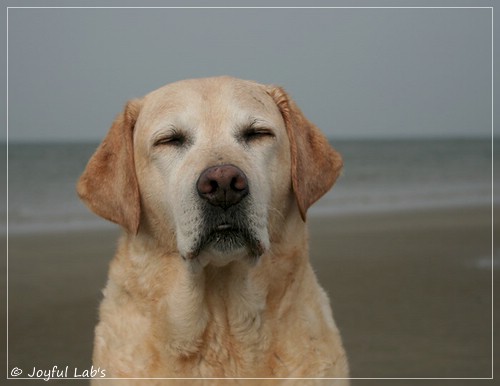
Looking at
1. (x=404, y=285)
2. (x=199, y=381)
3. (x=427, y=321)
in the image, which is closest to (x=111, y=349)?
(x=199, y=381)

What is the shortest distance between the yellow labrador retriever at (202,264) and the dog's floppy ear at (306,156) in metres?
0.01

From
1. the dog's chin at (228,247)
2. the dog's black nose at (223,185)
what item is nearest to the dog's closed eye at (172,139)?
the dog's black nose at (223,185)

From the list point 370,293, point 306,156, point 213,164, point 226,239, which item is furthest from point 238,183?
point 370,293

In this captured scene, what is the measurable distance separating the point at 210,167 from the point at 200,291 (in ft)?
→ 2.43

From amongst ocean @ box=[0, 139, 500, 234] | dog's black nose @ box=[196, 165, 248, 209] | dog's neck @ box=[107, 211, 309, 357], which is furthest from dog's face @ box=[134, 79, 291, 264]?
ocean @ box=[0, 139, 500, 234]

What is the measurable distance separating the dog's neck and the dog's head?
0.12 meters

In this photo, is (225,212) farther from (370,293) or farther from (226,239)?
(370,293)

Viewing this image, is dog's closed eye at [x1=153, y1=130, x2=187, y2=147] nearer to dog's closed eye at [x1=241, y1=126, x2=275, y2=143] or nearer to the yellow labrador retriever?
the yellow labrador retriever

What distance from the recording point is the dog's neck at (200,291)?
3.59m

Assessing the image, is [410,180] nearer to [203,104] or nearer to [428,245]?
[428,245]

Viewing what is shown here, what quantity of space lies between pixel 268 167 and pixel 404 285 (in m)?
5.04

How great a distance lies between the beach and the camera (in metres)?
6.29

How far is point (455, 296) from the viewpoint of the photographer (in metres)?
7.96

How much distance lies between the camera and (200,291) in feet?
12.0
